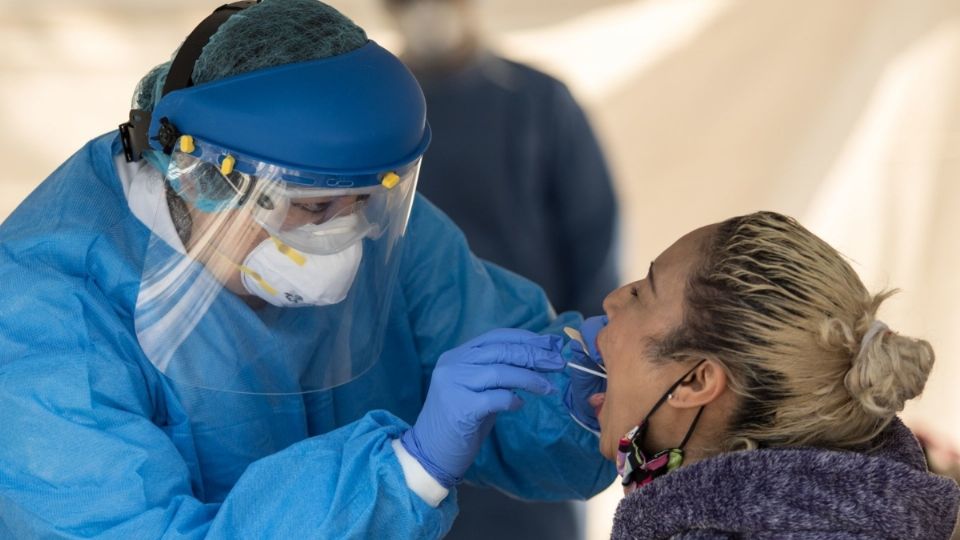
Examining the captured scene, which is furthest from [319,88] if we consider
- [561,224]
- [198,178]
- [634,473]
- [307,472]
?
[561,224]

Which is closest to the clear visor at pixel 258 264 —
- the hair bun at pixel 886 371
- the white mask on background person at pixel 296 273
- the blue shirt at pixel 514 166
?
the white mask on background person at pixel 296 273

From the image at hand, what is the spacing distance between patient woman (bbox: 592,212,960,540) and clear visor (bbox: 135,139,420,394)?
0.36 metres

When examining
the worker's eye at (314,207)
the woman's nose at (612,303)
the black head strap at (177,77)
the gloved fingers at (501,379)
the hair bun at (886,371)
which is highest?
the black head strap at (177,77)

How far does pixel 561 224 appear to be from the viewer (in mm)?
2920

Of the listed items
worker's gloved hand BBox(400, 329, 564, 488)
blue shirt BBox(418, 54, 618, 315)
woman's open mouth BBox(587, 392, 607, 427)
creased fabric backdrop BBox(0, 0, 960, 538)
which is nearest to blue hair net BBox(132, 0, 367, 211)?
worker's gloved hand BBox(400, 329, 564, 488)

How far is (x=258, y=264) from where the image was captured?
5.34ft

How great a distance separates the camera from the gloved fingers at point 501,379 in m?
1.57

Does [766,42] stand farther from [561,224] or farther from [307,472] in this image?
[307,472]

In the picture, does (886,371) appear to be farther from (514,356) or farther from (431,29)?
(431,29)

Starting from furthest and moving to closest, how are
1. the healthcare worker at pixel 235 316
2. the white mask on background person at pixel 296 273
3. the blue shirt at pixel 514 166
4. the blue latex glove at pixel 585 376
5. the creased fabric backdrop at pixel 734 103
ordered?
1. the creased fabric backdrop at pixel 734 103
2. the blue shirt at pixel 514 166
3. the blue latex glove at pixel 585 376
4. the white mask on background person at pixel 296 273
5. the healthcare worker at pixel 235 316

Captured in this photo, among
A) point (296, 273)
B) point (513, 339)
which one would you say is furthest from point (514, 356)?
point (296, 273)

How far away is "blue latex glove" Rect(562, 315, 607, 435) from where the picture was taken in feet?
5.75

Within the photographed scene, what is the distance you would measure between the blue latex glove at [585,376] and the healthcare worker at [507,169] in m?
1.01

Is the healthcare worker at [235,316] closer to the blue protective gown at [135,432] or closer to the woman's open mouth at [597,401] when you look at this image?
the blue protective gown at [135,432]
